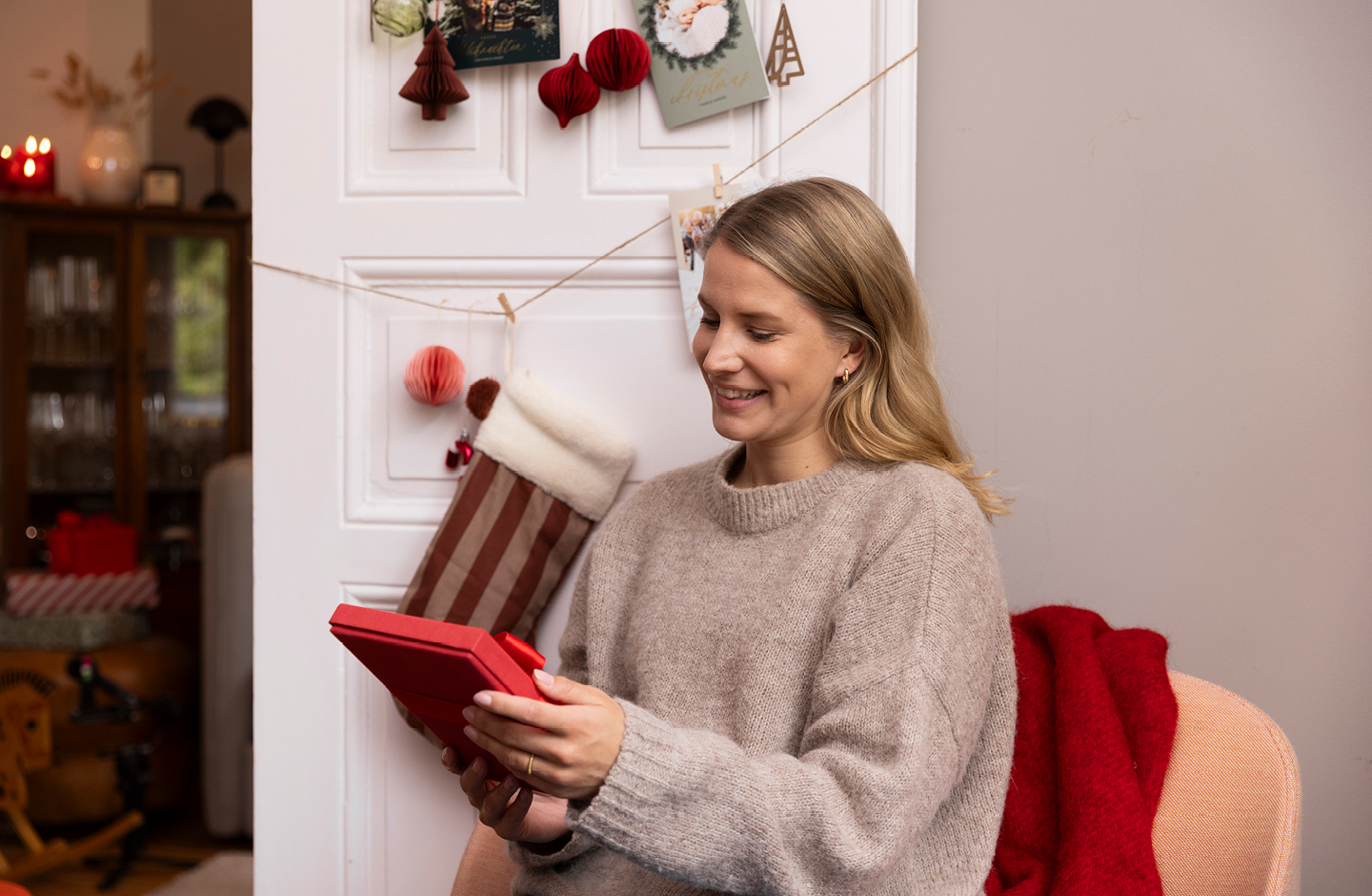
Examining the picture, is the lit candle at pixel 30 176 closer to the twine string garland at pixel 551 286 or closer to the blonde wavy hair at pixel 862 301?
the twine string garland at pixel 551 286

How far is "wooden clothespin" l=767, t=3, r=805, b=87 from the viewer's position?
4.58 feet

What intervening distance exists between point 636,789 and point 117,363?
3274mm

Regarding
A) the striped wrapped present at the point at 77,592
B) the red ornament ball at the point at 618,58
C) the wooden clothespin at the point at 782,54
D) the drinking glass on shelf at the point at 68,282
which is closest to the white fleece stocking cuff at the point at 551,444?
the red ornament ball at the point at 618,58

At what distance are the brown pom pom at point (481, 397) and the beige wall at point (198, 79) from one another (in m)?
2.94

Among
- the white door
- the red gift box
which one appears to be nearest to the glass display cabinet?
the red gift box

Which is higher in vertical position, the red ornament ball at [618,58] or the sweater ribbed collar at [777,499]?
the red ornament ball at [618,58]

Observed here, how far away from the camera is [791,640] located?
1.02 meters

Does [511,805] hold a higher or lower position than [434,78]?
lower

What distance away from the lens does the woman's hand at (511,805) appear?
99 cm

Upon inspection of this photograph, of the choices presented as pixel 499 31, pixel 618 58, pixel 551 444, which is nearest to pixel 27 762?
pixel 551 444

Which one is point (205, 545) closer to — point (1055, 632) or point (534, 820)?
point (534, 820)

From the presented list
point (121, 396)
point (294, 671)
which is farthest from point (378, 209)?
point (121, 396)

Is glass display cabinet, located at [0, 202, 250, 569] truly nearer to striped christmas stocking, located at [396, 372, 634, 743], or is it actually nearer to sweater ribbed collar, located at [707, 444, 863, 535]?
striped christmas stocking, located at [396, 372, 634, 743]

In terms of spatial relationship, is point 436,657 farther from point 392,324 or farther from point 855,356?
point 392,324
